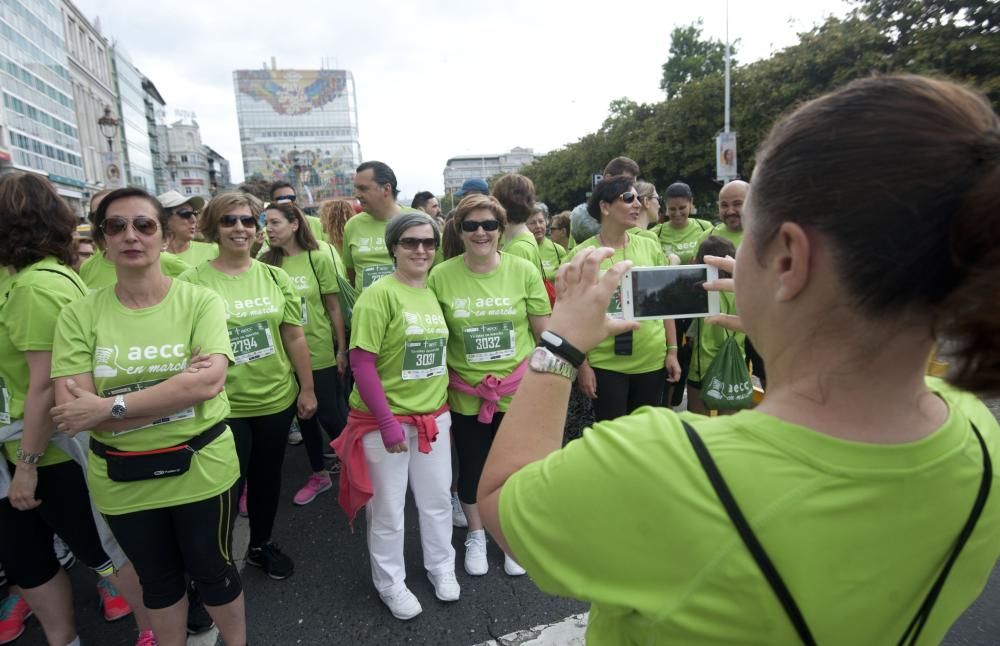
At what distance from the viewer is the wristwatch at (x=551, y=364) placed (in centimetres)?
96

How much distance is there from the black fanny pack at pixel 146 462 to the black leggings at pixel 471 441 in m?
1.42

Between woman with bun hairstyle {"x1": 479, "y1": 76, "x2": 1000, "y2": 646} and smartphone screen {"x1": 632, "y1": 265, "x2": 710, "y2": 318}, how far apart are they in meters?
0.56

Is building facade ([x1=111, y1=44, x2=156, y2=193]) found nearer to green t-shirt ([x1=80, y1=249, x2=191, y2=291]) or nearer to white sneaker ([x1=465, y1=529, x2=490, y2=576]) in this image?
green t-shirt ([x1=80, y1=249, x2=191, y2=291])

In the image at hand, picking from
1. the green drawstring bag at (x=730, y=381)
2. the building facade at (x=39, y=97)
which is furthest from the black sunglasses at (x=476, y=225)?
the building facade at (x=39, y=97)

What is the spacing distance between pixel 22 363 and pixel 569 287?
2.55 m

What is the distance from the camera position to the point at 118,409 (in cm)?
204

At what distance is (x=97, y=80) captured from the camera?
63.2m

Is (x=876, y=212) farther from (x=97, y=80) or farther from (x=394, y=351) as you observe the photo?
(x=97, y=80)

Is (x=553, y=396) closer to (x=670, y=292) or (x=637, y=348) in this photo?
(x=670, y=292)

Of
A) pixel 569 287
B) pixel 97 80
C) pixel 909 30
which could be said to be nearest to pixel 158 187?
pixel 97 80

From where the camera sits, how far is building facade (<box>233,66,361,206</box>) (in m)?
101

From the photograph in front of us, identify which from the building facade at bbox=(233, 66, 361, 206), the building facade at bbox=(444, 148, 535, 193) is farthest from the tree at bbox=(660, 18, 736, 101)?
the building facade at bbox=(444, 148, 535, 193)

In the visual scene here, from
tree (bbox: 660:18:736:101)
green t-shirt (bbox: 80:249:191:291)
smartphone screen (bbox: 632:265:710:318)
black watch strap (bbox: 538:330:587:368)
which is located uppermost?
tree (bbox: 660:18:736:101)

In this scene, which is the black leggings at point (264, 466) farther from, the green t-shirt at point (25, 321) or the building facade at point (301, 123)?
the building facade at point (301, 123)
